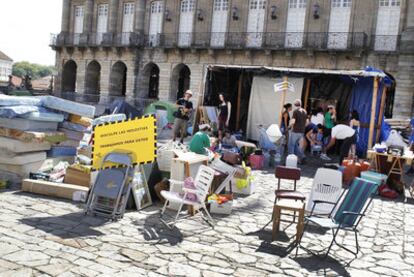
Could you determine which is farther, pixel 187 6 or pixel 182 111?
pixel 187 6

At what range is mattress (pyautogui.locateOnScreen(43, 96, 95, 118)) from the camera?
27.6ft

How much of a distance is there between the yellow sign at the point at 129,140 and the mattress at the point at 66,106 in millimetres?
2080

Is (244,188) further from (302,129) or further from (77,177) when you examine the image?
(302,129)

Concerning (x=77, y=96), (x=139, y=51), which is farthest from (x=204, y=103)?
(x=77, y=96)

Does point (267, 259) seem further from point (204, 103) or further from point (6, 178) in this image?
point (204, 103)

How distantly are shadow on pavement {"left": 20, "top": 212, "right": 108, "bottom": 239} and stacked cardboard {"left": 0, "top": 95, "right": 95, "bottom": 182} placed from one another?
2163 millimetres

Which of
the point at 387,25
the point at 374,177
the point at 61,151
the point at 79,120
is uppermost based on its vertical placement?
the point at 387,25

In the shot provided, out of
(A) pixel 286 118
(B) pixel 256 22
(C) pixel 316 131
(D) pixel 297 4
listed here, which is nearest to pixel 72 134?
(A) pixel 286 118

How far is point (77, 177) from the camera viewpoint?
25.5 ft

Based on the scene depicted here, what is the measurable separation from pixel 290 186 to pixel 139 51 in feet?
73.8

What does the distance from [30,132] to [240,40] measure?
1902cm

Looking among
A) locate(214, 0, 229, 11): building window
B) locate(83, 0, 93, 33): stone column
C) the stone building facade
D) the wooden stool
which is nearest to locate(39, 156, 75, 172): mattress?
the wooden stool

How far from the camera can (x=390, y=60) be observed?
20.8 meters

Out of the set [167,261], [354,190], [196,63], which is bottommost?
[167,261]
